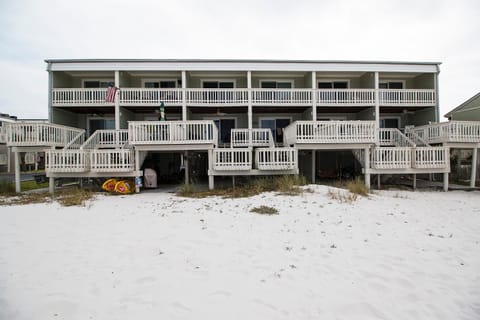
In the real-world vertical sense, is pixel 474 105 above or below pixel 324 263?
above

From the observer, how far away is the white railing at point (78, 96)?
13.9 m

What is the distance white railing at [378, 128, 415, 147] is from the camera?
44.7 ft

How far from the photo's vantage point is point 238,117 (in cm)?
1684

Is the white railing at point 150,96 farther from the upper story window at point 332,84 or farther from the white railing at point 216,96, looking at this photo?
the upper story window at point 332,84

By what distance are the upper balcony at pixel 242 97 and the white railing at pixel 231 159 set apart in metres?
4.80

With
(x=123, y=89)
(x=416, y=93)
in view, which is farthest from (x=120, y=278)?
(x=416, y=93)

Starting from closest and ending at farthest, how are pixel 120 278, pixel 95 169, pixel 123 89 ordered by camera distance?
pixel 120 278
pixel 95 169
pixel 123 89

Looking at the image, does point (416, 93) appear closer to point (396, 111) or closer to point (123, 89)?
point (396, 111)

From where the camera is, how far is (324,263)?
3652 millimetres

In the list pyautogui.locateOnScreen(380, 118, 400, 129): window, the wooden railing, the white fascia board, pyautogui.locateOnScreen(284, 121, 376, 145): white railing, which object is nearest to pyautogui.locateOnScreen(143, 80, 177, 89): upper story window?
the white fascia board

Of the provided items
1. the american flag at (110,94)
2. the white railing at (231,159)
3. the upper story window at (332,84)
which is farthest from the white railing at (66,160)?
the upper story window at (332,84)

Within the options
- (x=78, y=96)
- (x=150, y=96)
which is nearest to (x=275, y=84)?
(x=150, y=96)

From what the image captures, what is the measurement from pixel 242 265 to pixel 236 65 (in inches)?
537

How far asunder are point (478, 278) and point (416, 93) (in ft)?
52.1
